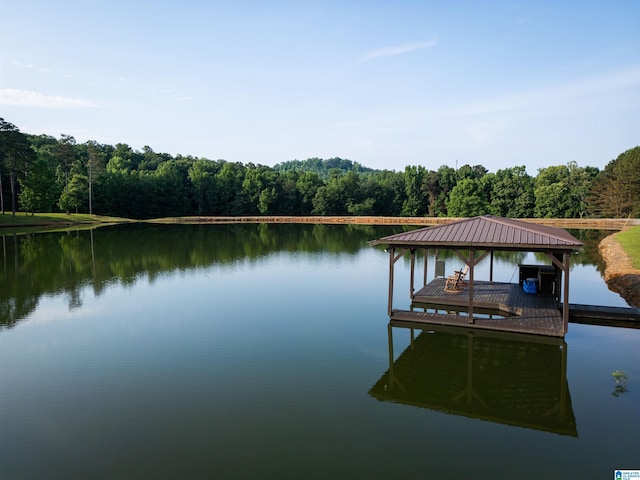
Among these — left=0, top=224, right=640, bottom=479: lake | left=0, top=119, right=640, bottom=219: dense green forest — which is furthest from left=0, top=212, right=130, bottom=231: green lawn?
left=0, top=224, right=640, bottom=479: lake

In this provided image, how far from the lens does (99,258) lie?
27672 mm

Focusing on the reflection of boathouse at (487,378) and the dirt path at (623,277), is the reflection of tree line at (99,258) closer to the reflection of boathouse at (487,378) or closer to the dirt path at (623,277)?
the reflection of boathouse at (487,378)

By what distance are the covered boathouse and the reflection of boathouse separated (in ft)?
2.09

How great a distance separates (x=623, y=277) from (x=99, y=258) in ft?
92.8

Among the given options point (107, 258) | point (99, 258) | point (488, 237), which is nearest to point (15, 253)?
point (99, 258)

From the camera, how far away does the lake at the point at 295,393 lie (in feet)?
20.6

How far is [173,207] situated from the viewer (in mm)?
79625

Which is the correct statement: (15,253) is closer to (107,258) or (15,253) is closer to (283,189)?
(107,258)

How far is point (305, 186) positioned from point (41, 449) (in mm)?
79237

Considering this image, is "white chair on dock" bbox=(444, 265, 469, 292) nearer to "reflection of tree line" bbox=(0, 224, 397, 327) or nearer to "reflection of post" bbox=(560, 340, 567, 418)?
"reflection of post" bbox=(560, 340, 567, 418)

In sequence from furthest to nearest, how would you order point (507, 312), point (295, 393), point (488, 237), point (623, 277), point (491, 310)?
point (623, 277)
point (491, 310)
point (507, 312)
point (488, 237)
point (295, 393)

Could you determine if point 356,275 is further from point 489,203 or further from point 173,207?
point 173,207

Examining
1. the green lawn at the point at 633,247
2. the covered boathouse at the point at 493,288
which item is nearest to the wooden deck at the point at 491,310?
the covered boathouse at the point at 493,288

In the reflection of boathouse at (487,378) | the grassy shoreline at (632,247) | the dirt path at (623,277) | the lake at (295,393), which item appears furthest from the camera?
the grassy shoreline at (632,247)
